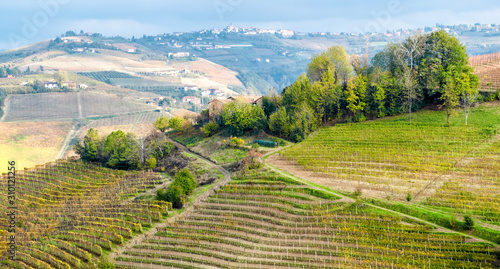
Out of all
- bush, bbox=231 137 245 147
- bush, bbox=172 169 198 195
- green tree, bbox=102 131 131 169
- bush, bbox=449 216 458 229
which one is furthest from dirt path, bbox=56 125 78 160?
bush, bbox=449 216 458 229

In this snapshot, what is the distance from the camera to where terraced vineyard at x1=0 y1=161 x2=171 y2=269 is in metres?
56.9

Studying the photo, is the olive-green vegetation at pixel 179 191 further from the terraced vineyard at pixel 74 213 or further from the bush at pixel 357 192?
the bush at pixel 357 192

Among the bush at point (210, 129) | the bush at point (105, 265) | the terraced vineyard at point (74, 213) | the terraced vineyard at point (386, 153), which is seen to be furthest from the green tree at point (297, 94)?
the bush at point (105, 265)

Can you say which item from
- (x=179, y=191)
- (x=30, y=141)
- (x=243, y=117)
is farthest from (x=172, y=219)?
(x=30, y=141)

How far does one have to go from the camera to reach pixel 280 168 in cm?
7112

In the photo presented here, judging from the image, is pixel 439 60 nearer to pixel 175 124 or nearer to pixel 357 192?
pixel 357 192

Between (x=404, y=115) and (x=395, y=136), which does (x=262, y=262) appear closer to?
(x=395, y=136)

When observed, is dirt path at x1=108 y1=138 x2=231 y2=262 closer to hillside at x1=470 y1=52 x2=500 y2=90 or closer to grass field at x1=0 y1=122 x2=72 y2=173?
hillside at x1=470 y1=52 x2=500 y2=90

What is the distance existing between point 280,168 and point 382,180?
609 inches

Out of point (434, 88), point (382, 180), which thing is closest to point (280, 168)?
point (382, 180)

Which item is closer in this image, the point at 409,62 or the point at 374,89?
the point at 374,89

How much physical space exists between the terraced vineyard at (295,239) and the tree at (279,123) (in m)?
22.7

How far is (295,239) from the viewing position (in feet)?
173

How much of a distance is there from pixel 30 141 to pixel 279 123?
98.5 m
